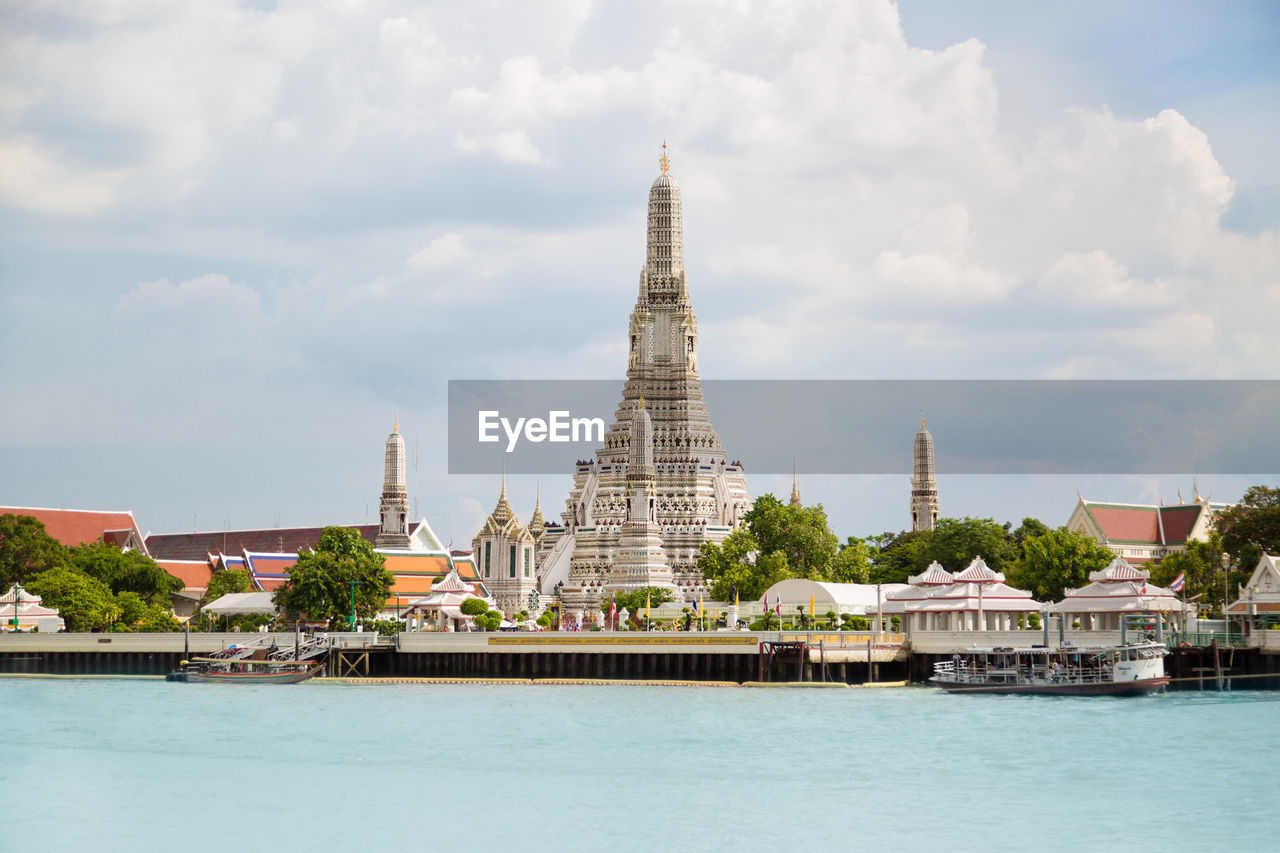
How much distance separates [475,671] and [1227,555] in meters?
38.4

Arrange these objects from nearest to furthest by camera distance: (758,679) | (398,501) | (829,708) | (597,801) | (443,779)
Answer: (597,801)
(443,779)
(829,708)
(758,679)
(398,501)

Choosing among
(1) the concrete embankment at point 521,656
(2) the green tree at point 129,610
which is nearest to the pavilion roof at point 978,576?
(1) the concrete embankment at point 521,656

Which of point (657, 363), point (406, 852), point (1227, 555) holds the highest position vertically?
point (657, 363)

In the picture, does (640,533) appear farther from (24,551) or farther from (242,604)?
(24,551)

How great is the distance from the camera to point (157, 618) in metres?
89.2

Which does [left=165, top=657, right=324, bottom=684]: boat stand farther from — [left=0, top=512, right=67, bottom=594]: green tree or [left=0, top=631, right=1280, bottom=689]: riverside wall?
[left=0, top=512, right=67, bottom=594]: green tree

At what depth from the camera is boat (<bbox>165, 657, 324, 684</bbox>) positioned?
73688mm

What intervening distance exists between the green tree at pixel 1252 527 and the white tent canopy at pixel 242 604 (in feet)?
157

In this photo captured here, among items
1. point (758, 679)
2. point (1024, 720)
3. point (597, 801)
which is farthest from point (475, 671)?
point (597, 801)

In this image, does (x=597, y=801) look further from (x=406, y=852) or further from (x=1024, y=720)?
(x=1024, y=720)

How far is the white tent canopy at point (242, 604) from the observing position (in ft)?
305

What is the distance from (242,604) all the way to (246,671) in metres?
19.7

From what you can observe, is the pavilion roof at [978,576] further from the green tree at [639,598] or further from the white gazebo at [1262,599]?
the green tree at [639,598]

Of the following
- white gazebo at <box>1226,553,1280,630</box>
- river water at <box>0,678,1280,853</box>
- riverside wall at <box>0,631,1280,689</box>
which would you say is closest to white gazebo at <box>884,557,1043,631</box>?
riverside wall at <box>0,631,1280,689</box>
